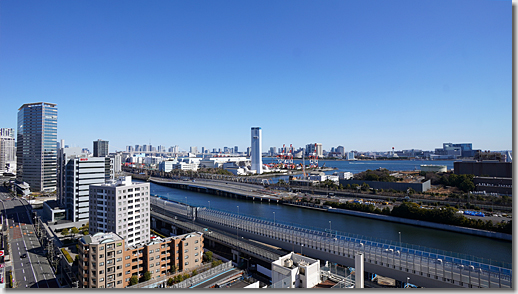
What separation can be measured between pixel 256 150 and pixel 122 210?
16112 mm

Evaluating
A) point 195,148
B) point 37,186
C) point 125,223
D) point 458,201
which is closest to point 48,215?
point 125,223

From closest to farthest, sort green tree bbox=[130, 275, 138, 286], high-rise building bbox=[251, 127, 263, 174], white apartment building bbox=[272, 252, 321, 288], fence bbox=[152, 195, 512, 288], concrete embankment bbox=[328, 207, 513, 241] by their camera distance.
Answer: white apartment building bbox=[272, 252, 321, 288]
fence bbox=[152, 195, 512, 288]
green tree bbox=[130, 275, 138, 286]
concrete embankment bbox=[328, 207, 513, 241]
high-rise building bbox=[251, 127, 263, 174]

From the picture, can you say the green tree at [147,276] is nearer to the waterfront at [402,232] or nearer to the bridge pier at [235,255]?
the bridge pier at [235,255]

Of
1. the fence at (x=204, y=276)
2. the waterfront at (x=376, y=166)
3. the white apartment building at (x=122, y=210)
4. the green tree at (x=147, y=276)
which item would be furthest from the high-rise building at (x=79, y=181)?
the waterfront at (x=376, y=166)

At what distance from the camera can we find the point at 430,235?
234 inches

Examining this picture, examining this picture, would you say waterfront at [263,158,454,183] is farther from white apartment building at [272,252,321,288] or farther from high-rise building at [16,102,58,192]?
white apartment building at [272,252,321,288]

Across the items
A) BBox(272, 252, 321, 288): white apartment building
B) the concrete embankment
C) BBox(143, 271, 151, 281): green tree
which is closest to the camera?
BBox(272, 252, 321, 288): white apartment building

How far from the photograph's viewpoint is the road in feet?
12.6

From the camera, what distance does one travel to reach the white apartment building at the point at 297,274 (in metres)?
2.43

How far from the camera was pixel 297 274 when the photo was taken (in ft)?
8.24

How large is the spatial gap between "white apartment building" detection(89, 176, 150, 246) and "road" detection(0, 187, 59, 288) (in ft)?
3.00

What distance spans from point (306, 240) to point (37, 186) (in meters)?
12.6

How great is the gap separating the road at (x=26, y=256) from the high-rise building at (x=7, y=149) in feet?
50.1

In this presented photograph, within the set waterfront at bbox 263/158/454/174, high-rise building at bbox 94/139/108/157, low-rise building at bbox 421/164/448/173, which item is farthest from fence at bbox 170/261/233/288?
high-rise building at bbox 94/139/108/157
